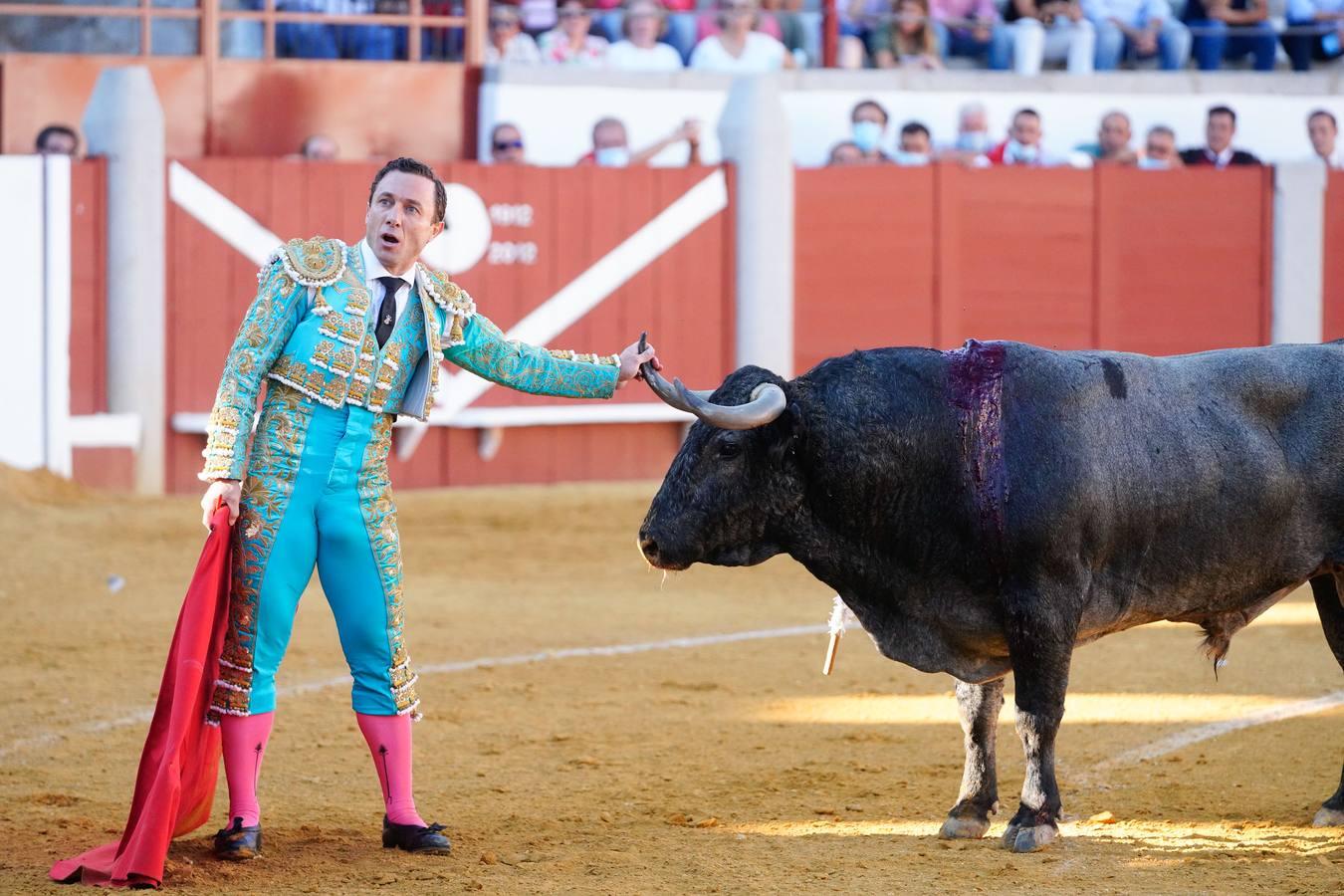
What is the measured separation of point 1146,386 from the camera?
4.21m

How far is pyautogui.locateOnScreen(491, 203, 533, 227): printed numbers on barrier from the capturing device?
Result: 422 inches

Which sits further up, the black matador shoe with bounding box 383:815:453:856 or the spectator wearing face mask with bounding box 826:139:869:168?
the spectator wearing face mask with bounding box 826:139:869:168

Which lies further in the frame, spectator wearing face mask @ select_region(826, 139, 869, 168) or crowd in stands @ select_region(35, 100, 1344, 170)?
spectator wearing face mask @ select_region(826, 139, 869, 168)

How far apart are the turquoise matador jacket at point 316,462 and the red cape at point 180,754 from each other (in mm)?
43

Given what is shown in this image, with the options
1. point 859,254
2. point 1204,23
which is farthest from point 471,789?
point 1204,23

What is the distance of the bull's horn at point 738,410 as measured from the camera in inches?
154

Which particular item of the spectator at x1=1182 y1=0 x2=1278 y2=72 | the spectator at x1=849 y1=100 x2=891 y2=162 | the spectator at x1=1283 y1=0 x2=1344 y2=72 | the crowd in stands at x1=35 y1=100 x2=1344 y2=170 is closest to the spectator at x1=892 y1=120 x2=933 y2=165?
the crowd in stands at x1=35 y1=100 x2=1344 y2=170

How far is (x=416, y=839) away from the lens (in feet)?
13.1

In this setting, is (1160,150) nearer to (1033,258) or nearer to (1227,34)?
(1033,258)

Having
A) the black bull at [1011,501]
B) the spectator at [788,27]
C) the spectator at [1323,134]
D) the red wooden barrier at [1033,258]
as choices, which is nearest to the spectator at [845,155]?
the red wooden barrier at [1033,258]

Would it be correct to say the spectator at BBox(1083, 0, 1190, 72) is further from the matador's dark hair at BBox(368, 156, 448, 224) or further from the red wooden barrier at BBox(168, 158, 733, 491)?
the matador's dark hair at BBox(368, 156, 448, 224)

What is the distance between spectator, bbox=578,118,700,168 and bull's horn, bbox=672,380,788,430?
7179 millimetres

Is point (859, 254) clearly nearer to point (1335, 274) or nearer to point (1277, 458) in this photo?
point (1335, 274)

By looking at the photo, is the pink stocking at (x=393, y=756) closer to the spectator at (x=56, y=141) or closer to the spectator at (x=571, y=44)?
the spectator at (x=56, y=141)
